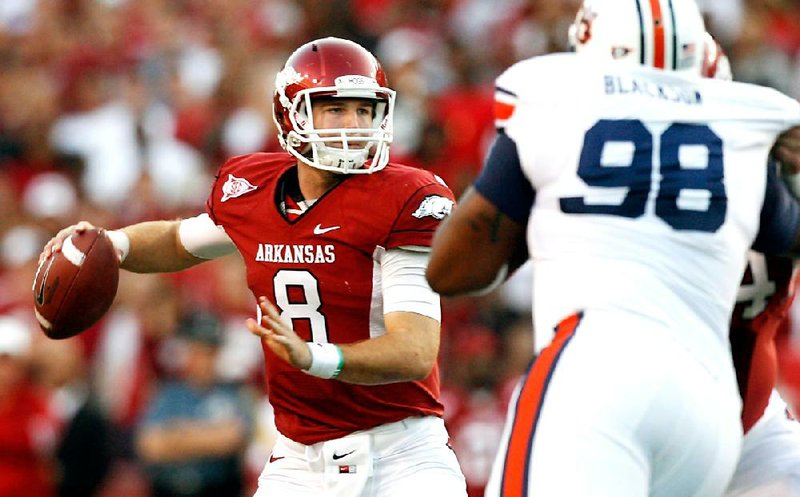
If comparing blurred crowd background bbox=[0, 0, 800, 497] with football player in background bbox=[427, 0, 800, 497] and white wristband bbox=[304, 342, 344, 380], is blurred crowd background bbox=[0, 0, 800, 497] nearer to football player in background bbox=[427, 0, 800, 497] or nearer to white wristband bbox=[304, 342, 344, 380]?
white wristband bbox=[304, 342, 344, 380]

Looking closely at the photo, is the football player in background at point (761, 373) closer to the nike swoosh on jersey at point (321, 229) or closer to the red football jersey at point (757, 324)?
the red football jersey at point (757, 324)

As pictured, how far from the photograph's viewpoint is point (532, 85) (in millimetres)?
2908

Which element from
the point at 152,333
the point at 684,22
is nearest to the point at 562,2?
the point at 152,333

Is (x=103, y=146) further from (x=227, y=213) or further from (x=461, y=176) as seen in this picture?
(x=227, y=213)

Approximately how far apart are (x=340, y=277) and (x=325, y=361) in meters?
0.37

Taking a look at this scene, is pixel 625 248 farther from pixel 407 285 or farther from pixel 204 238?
pixel 204 238

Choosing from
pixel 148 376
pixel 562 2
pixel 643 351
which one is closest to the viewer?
pixel 643 351

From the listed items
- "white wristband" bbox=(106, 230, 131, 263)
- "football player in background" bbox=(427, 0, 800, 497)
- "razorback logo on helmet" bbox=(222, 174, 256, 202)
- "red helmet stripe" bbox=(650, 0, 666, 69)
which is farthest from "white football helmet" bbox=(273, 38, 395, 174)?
"red helmet stripe" bbox=(650, 0, 666, 69)

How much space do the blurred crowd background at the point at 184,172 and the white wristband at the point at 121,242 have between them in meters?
2.30

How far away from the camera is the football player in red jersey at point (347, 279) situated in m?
3.68

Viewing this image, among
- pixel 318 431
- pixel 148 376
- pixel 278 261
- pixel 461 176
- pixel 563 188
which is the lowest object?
pixel 148 376

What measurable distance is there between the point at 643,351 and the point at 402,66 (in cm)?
623

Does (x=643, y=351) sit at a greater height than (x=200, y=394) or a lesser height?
greater

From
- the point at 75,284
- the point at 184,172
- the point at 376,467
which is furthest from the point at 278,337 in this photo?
the point at 184,172
